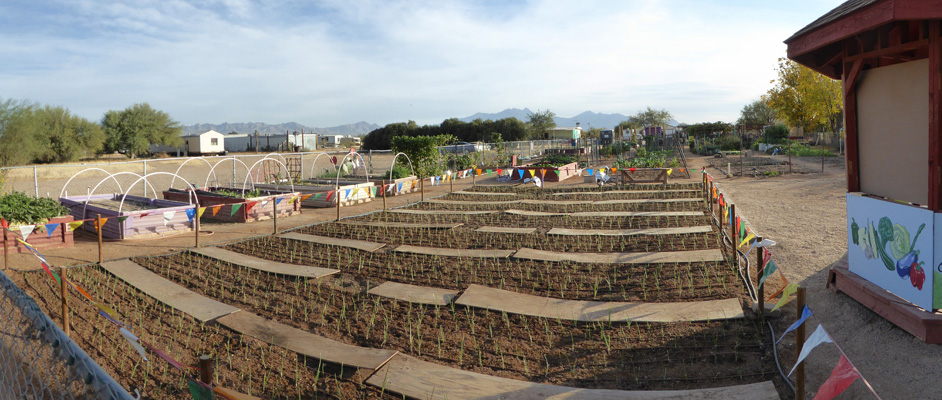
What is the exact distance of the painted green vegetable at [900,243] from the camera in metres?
5.23

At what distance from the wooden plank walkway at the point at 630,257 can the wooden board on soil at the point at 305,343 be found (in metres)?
4.08

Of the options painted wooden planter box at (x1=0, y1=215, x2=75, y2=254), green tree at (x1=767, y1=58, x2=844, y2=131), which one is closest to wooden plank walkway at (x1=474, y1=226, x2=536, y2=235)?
painted wooden planter box at (x1=0, y1=215, x2=75, y2=254)

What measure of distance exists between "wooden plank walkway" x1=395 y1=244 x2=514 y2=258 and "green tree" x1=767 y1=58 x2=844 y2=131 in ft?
114

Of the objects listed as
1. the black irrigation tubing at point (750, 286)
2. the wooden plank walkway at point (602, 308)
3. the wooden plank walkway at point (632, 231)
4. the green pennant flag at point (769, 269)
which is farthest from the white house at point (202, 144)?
the green pennant flag at point (769, 269)

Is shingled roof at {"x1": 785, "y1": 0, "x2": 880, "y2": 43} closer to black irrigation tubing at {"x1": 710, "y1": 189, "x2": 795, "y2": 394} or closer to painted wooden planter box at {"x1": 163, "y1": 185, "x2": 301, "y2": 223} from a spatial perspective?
black irrigation tubing at {"x1": 710, "y1": 189, "x2": 795, "y2": 394}

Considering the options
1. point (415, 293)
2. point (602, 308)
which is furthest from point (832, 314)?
point (415, 293)

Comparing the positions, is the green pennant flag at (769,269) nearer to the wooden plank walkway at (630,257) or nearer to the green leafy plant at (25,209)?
the wooden plank walkway at (630,257)

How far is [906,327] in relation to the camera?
198 inches

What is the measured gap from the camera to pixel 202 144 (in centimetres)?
6512

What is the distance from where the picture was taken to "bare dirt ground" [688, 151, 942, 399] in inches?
173

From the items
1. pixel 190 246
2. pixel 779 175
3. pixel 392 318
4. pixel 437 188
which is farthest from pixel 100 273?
pixel 779 175

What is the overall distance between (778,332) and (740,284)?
1.60 metres

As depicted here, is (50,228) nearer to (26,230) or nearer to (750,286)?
(26,230)

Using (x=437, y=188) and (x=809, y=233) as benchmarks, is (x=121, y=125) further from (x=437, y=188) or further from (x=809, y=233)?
(x=809, y=233)
